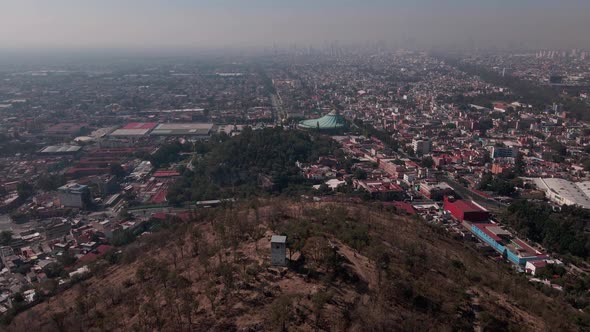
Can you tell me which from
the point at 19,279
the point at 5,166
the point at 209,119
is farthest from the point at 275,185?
the point at 209,119

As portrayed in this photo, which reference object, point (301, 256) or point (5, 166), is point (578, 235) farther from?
point (5, 166)

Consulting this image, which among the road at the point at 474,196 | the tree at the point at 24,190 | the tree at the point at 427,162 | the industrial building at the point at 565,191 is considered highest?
the tree at the point at 24,190

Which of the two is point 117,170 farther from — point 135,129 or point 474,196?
point 474,196

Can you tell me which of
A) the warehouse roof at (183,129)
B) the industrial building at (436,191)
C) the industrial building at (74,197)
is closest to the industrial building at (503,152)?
the industrial building at (436,191)

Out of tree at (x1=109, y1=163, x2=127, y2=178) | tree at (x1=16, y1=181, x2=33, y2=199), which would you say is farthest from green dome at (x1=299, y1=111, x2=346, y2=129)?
tree at (x1=16, y1=181, x2=33, y2=199)

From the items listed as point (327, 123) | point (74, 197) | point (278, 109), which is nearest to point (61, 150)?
point (74, 197)

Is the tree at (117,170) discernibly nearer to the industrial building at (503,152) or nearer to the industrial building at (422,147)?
the industrial building at (422,147)
